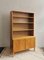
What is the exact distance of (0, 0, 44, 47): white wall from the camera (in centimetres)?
447

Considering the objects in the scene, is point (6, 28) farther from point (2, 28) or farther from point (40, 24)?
point (40, 24)

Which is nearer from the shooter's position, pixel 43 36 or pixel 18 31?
pixel 18 31

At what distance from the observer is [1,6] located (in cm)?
445

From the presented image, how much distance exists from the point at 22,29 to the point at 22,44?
742mm

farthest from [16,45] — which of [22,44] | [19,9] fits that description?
[19,9]

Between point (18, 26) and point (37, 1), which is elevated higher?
point (37, 1)

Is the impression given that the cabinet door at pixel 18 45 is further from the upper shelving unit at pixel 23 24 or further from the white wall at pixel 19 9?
the white wall at pixel 19 9

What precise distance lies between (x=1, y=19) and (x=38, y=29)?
1.79 m

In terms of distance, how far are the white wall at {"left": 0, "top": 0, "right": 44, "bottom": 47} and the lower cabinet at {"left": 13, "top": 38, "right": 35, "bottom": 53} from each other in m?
0.73

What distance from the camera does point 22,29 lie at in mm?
4270

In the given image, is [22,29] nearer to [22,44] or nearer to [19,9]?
[22,44]

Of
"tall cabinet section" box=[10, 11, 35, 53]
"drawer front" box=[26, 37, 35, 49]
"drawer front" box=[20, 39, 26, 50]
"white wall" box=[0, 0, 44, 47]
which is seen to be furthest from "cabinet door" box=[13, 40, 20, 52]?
"white wall" box=[0, 0, 44, 47]

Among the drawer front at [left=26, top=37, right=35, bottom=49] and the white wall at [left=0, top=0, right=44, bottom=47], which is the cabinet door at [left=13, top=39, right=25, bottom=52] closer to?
the drawer front at [left=26, top=37, right=35, bottom=49]

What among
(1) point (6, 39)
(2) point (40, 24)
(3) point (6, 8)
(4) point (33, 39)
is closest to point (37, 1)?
(2) point (40, 24)
